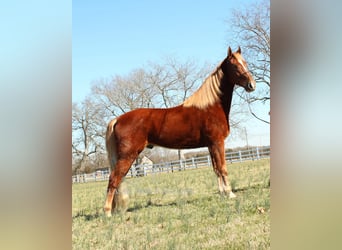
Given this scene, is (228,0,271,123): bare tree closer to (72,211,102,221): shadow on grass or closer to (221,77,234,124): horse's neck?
(221,77,234,124): horse's neck

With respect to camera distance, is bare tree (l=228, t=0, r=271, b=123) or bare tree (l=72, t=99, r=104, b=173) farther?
bare tree (l=72, t=99, r=104, b=173)

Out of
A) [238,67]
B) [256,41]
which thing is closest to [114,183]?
[238,67]

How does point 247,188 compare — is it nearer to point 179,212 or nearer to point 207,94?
point 179,212

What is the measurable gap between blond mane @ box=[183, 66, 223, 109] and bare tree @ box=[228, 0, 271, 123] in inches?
5.8

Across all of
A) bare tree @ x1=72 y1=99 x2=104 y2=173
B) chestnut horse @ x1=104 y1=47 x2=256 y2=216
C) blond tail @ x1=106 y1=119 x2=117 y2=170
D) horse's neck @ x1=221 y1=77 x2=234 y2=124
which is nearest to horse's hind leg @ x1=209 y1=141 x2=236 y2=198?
chestnut horse @ x1=104 y1=47 x2=256 y2=216

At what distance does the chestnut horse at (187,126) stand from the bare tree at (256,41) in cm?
7

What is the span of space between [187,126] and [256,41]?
704 mm

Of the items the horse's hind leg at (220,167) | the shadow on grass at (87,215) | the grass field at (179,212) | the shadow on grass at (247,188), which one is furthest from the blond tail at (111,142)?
the shadow on grass at (247,188)

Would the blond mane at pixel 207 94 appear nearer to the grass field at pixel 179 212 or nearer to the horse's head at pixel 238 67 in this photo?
the horse's head at pixel 238 67

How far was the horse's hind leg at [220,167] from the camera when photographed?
9.00 feet

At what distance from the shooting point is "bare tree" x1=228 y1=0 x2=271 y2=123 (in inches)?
103
